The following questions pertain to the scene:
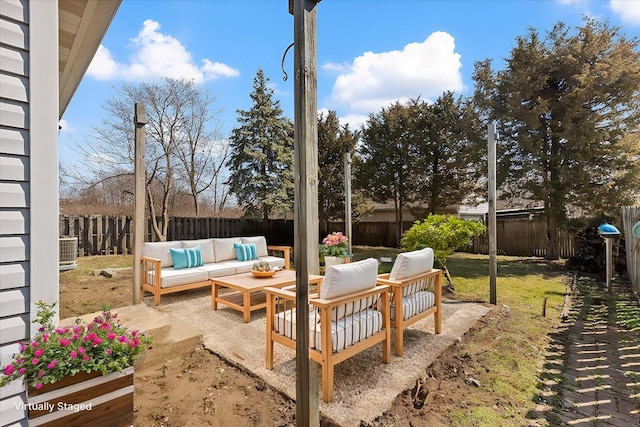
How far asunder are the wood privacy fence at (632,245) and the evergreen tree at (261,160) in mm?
9404

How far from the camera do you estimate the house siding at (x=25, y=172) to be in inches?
65.3

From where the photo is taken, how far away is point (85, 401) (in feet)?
5.36

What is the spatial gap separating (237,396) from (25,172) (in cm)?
217

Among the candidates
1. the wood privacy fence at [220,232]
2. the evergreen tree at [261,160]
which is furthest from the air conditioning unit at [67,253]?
the evergreen tree at [261,160]

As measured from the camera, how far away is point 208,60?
436 inches

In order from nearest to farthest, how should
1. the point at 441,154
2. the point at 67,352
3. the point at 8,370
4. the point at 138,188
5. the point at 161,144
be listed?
the point at 8,370, the point at 67,352, the point at 138,188, the point at 161,144, the point at 441,154

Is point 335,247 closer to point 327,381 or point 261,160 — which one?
point 327,381

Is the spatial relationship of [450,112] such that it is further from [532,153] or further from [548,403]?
[548,403]

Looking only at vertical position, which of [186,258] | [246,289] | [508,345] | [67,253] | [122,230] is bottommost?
[508,345]

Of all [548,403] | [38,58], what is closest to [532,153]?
[548,403]

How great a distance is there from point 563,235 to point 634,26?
612 cm

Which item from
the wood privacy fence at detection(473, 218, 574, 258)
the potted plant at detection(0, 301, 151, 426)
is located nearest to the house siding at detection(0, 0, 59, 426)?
the potted plant at detection(0, 301, 151, 426)

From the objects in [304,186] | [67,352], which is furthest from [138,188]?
[304,186]

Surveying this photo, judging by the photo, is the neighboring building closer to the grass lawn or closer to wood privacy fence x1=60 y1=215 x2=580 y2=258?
the grass lawn
